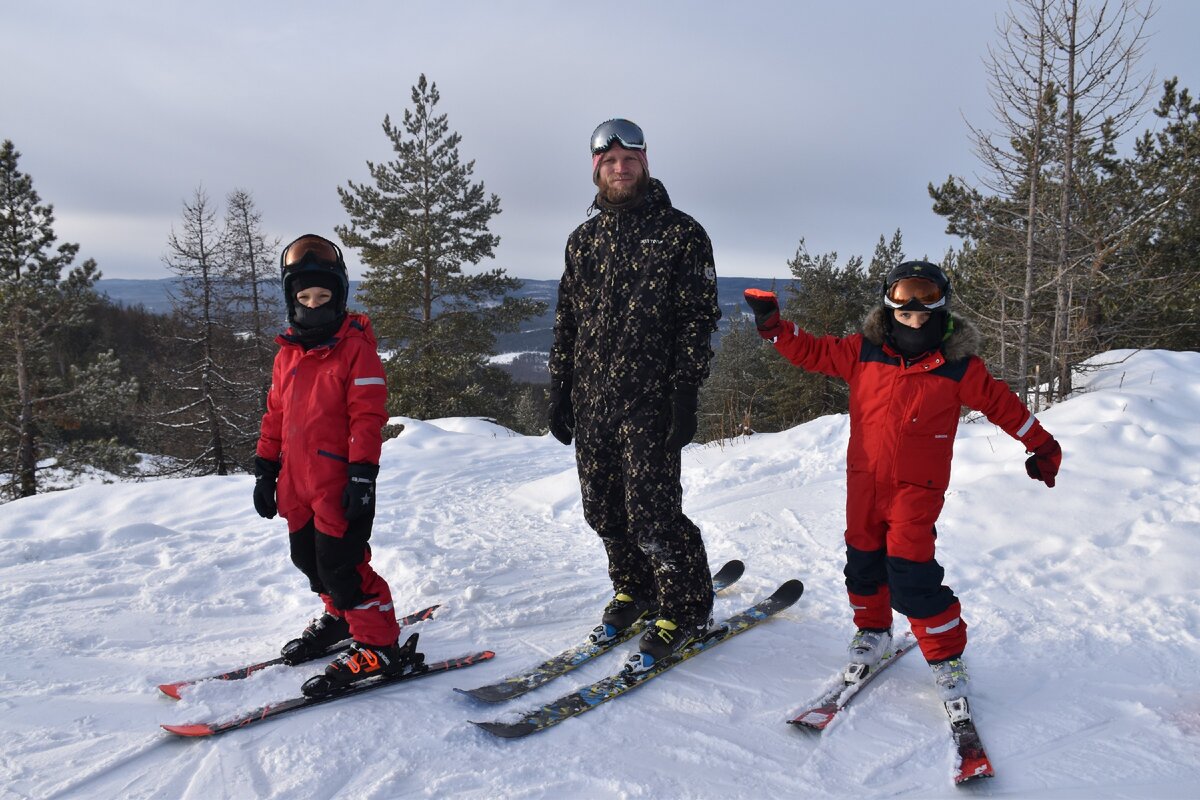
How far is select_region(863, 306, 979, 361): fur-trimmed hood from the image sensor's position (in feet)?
8.85

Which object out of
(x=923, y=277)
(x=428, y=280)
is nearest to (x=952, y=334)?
(x=923, y=277)

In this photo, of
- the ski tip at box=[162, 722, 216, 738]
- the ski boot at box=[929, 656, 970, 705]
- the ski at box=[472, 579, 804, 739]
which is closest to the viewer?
the ski tip at box=[162, 722, 216, 738]

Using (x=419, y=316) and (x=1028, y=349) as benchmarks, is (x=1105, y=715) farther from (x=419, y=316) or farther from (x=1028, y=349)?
(x=419, y=316)

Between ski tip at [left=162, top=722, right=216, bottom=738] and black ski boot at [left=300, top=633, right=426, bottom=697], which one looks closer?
ski tip at [left=162, top=722, right=216, bottom=738]

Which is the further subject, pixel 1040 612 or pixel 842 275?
pixel 842 275

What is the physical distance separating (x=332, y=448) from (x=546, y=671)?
1319mm

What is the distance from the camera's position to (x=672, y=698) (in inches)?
109

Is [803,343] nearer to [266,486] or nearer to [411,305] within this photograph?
[266,486]

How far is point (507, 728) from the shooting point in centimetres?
244

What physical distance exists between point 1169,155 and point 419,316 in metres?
20.4

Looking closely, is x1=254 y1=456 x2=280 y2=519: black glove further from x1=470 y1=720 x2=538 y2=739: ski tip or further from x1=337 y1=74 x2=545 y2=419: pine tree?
x1=337 y1=74 x2=545 y2=419: pine tree

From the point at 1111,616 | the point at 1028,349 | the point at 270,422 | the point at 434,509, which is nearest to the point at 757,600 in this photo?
the point at 1111,616

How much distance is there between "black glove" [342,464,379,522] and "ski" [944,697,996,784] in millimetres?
2317

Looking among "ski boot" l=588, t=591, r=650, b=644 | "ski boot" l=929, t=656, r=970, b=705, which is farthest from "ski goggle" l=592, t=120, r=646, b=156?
"ski boot" l=929, t=656, r=970, b=705
